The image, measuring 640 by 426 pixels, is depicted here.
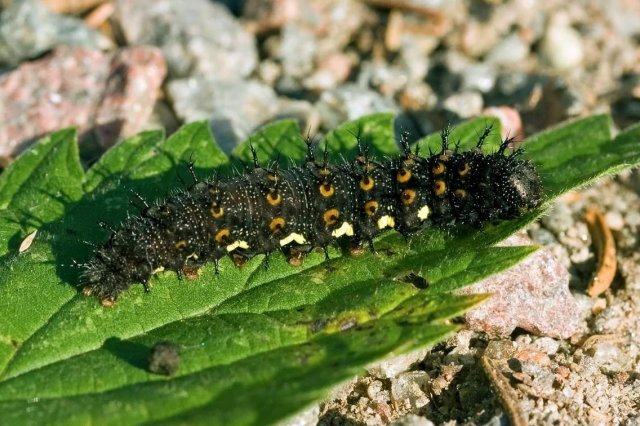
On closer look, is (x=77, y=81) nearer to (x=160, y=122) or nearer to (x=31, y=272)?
(x=160, y=122)

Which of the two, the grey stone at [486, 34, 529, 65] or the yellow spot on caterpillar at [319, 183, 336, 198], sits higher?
the grey stone at [486, 34, 529, 65]

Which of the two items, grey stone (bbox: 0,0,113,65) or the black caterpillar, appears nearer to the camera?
the black caterpillar

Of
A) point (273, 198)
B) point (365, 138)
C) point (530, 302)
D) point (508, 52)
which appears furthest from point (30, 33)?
point (530, 302)

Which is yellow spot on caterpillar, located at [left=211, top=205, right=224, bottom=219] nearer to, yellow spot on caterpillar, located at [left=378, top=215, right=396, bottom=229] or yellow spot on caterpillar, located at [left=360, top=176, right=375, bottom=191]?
yellow spot on caterpillar, located at [left=360, top=176, right=375, bottom=191]

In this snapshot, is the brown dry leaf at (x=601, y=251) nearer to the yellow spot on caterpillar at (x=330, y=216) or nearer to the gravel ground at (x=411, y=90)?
the gravel ground at (x=411, y=90)

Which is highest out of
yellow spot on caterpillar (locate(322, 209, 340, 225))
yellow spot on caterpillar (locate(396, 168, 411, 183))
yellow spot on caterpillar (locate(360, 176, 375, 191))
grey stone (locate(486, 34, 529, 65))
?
grey stone (locate(486, 34, 529, 65))

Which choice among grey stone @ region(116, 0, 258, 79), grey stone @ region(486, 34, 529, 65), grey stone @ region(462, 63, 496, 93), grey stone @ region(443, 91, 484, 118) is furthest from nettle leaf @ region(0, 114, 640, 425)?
grey stone @ region(486, 34, 529, 65)
